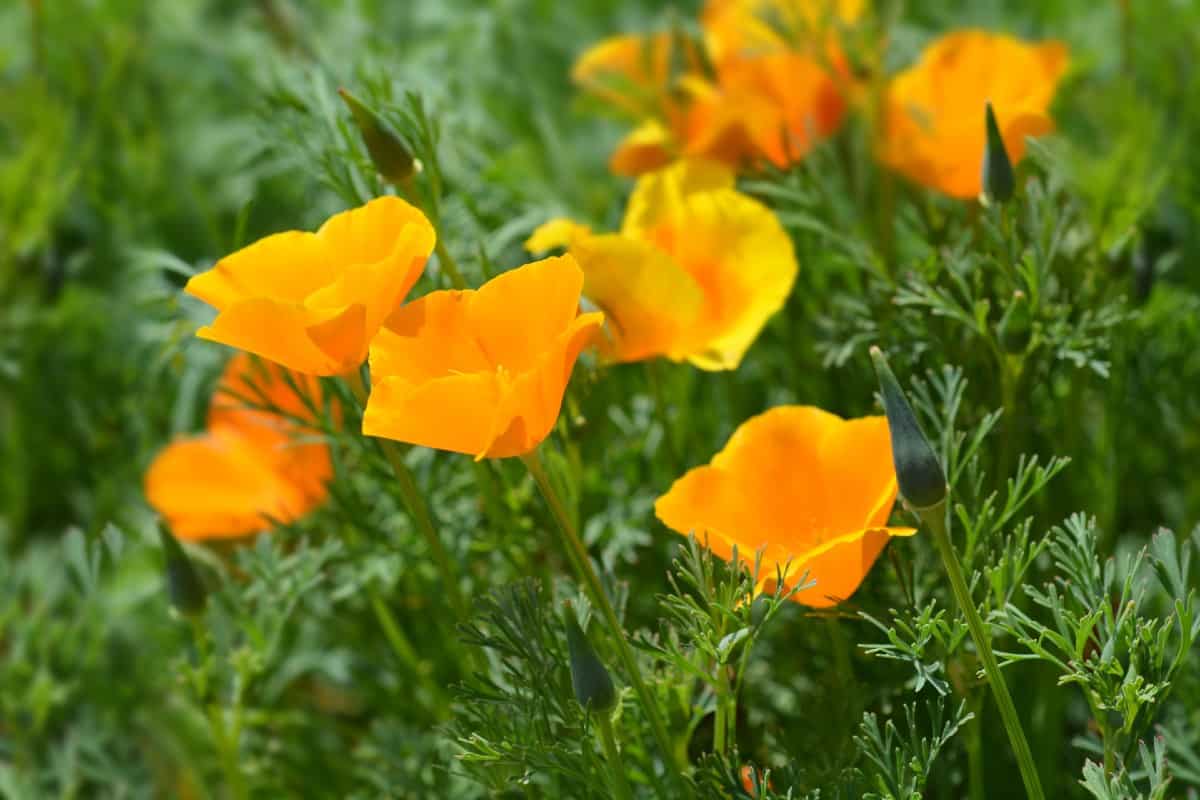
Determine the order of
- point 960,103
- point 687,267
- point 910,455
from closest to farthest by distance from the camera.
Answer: point 910,455 → point 687,267 → point 960,103

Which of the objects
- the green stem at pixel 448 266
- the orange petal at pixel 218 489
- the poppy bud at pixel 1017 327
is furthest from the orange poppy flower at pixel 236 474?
the poppy bud at pixel 1017 327

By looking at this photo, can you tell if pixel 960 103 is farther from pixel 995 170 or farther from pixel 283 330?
pixel 283 330

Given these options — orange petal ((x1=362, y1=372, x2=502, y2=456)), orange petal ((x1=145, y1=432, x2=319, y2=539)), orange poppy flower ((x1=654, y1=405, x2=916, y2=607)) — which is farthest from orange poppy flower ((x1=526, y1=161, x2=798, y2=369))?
orange petal ((x1=145, y1=432, x2=319, y2=539))

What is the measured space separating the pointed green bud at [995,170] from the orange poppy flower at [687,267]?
13cm

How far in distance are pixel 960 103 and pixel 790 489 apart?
0.42m

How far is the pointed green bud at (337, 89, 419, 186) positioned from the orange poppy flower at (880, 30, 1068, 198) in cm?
39

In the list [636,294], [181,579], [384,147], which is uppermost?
[384,147]

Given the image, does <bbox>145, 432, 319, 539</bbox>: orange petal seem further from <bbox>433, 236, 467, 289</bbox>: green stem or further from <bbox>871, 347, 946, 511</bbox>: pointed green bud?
<bbox>871, 347, 946, 511</bbox>: pointed green bud

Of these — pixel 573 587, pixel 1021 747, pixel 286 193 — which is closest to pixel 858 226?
pixel 573 587

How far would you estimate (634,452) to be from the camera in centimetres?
100

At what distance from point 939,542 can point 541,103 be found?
3.55 feet

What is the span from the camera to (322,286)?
0.70 m

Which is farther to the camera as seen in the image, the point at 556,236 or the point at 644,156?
the point at 644,156

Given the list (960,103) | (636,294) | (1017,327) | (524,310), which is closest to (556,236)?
(636,294)
